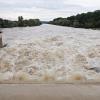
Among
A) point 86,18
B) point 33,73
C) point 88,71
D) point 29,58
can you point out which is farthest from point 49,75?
point 86,18

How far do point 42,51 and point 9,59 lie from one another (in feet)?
5.52

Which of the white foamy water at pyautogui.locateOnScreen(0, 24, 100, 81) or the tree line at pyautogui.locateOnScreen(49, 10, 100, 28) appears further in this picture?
the tree line at pyautogui.locateOnScreen(49, 10, 100, 28)

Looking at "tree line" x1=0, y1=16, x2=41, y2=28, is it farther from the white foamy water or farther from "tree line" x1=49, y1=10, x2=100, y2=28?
the white foamy water

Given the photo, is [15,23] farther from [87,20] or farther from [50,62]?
[50,62]

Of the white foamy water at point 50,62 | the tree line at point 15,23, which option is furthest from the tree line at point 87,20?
the white foamy water at point 50,62

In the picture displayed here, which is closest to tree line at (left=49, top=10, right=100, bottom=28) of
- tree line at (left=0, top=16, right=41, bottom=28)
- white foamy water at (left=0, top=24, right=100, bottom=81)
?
Result: tree line at (left=0, top=16, right=41, bottom=28)

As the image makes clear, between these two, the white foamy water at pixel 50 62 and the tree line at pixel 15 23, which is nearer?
the white foamy water at pixel 50 62

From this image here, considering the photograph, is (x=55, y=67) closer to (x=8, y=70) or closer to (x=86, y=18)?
(x=8, y=70)

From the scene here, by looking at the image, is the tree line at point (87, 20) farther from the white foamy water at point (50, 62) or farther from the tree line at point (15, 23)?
the white foamy water at point (50, 62)

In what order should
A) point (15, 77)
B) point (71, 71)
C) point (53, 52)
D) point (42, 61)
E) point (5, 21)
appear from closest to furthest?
point (15, 77)
point (71, 71)
point (42, 61)
point (53, 52)
point (5, 21)

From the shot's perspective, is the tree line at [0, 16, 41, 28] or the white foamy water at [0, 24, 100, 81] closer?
the white foamy water at [0, 24, 100, 81]

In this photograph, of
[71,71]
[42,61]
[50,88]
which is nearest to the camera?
[50,88]

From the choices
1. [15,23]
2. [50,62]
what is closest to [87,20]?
[15,23]

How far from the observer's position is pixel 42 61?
9188 mm
